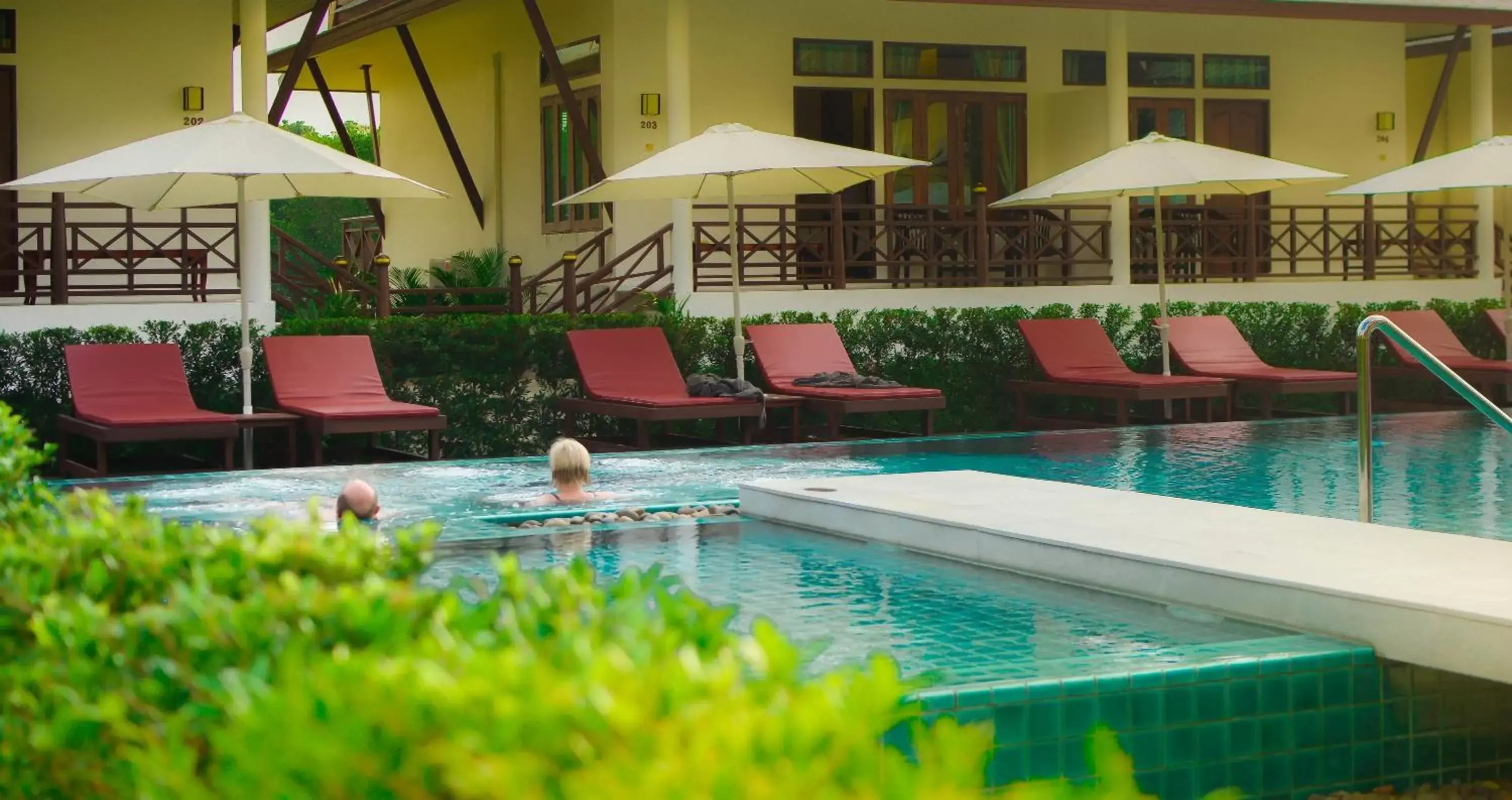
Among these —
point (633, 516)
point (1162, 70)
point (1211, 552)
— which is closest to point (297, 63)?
point (633, 516)

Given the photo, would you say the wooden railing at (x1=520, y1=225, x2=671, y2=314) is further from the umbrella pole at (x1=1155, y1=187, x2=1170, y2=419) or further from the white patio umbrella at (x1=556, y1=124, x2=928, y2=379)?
the umbrella pole at (x1=1155, y1=187, x2=1170, y2=419)

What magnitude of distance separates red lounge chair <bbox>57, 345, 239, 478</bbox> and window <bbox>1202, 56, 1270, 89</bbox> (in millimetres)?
13413

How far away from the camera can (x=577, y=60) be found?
19281 mm

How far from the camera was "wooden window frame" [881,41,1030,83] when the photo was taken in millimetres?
19734

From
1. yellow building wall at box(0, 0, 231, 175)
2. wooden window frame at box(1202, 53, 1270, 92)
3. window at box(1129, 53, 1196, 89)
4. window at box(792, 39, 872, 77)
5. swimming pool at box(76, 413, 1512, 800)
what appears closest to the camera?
swimming pool at box(76, 413, 1512, 800)

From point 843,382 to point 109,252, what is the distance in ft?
19.4

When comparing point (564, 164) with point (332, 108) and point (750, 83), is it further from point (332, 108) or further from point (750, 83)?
point (332, 108)

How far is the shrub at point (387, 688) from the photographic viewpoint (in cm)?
166

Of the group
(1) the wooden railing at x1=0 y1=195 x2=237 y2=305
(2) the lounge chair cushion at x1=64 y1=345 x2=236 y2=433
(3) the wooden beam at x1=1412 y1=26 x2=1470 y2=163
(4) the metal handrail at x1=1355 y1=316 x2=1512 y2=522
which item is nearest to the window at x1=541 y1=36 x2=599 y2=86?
(1) the wooden railing at x1=0 y1=195 x2=237 y2=305

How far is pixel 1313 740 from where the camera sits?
506 centimetres

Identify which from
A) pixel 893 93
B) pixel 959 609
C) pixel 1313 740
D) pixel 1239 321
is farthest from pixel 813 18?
pixel 1313 740

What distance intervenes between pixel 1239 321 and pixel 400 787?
1555 cm

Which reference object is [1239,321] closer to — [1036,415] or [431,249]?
[1036,415]

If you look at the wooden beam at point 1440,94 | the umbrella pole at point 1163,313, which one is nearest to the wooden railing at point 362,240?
the umbrella pole at point 1163,313
